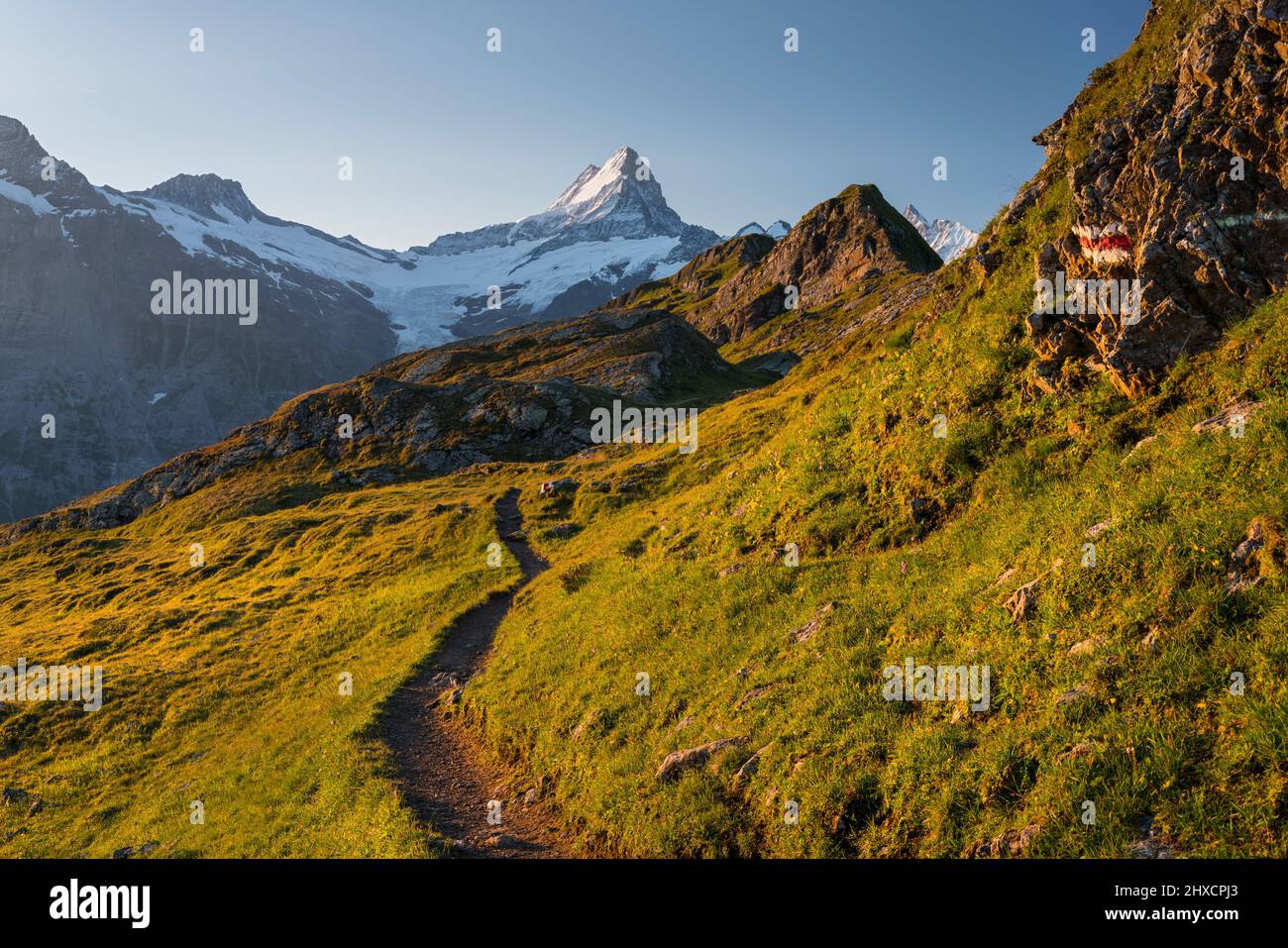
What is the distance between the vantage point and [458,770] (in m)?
19.8

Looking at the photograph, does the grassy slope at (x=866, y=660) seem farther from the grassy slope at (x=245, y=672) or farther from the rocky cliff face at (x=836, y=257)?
the rocky cliff face at (x=836, y=257)

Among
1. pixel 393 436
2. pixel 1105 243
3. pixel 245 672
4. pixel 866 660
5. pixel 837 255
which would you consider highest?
pixel 837 255

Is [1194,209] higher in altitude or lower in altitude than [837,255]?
lower

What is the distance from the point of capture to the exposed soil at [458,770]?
14945 mm

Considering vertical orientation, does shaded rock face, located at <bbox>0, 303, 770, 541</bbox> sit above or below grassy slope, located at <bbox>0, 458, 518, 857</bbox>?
above

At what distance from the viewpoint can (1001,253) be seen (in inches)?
864

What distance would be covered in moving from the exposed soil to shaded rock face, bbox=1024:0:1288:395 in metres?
16.4

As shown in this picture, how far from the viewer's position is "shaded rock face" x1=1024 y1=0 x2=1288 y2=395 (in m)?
14.1

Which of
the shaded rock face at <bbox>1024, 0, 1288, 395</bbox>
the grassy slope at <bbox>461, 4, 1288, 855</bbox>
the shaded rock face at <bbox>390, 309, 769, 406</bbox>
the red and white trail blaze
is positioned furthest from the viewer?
the shaded rock face at <bbox>390, 309, 769, 406</bbox>

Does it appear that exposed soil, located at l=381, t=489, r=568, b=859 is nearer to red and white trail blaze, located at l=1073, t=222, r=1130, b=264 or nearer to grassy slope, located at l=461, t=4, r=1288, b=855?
grassy slope, located at l=461, t=4, r=1288, b=855

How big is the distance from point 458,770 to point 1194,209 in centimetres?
2312

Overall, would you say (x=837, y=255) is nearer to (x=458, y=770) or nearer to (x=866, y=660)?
(x=458, y=770)

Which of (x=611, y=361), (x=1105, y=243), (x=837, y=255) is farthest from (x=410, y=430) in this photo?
(x=837, y=255)

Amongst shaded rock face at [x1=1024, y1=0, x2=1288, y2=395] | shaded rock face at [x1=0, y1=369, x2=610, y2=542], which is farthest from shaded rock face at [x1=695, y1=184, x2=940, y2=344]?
shaded rock face at [x1=1024, y1=0, x2=1288, y2=395]
